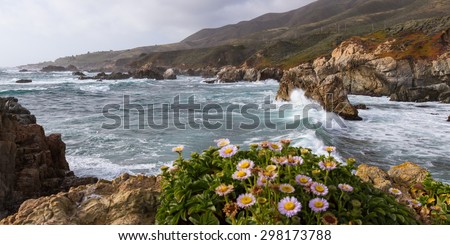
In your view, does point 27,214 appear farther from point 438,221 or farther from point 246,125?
point 246,125

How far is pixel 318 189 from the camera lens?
150 inches

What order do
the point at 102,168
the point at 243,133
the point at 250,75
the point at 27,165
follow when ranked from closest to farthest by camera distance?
the point at 27,165 → the point at 102,168 → the point at 243,133 → the point at 250,75

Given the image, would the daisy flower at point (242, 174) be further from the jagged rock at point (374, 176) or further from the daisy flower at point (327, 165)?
the jagged rock at point (374, 176)

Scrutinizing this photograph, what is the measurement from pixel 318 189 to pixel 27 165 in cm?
1269

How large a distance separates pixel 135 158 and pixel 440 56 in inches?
2215

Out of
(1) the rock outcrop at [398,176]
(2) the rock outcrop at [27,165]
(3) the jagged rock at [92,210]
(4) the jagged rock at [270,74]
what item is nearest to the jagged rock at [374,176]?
(1) the rock outcrop at [398,176]

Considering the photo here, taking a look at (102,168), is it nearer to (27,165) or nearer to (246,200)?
(27,165)

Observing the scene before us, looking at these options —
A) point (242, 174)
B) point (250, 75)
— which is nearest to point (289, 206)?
point (242, 174)

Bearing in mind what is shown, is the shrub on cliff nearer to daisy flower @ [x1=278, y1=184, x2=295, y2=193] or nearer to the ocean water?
daisy flower @ [x1=278, y1=184, x2=295, y2=193]

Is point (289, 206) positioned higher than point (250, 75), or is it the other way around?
point (250, 75)

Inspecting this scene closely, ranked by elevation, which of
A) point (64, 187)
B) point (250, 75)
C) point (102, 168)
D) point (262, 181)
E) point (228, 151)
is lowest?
point (102, 168)

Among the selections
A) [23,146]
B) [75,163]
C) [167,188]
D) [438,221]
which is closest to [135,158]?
[75,163]

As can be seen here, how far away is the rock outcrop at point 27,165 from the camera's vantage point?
11266 millimetres

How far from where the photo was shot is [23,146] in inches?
547
